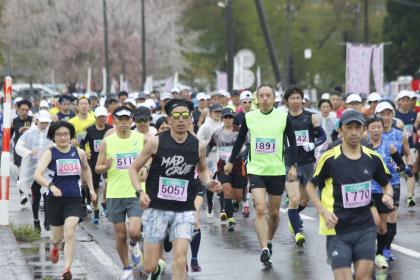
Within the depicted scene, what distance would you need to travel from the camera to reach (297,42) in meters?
76.2

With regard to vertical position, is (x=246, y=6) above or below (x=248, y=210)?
above

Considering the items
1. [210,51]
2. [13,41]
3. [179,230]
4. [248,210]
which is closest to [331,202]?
[179,230]

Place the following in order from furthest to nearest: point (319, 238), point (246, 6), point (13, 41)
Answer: point (246, 6) → point (13, 41) → point (319, 238)

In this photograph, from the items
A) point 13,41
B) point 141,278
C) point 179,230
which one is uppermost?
point 13,41

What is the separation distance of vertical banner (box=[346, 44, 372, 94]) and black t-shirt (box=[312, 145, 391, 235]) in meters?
25.0

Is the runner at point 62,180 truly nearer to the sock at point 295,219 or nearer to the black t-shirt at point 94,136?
A: the sock at point 295,219

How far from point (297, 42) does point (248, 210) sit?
59428mm

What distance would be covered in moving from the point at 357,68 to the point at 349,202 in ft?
84.4

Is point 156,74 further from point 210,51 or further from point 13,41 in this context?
point 13,41

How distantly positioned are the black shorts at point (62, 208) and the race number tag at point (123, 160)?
0.62 metres

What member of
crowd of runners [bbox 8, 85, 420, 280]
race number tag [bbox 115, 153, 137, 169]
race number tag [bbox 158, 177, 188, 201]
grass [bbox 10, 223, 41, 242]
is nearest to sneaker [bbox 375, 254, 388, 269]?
crowd of runners [bbox 8, 85, 420, 280]

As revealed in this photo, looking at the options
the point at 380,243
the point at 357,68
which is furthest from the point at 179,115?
the point at 357,68

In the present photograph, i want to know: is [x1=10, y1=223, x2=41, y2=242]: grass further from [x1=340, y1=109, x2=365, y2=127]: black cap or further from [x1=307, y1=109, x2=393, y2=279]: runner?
[x1=340, y1=109, x2=365, y2=127]: black cap

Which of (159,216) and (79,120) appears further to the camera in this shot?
(79,120)
